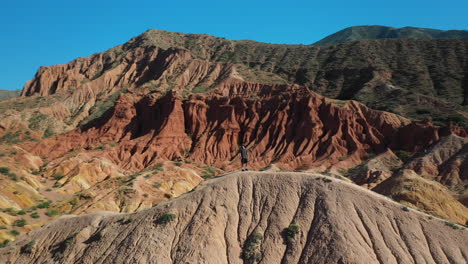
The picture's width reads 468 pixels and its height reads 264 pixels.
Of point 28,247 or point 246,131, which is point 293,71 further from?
point 28,247

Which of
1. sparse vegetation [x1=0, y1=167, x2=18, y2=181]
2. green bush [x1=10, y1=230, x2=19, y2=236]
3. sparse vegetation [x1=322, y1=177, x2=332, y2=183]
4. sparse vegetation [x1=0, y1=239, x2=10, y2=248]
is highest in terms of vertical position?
sparse vegetation [x1=322, y1=177, x2=332, y2=183]

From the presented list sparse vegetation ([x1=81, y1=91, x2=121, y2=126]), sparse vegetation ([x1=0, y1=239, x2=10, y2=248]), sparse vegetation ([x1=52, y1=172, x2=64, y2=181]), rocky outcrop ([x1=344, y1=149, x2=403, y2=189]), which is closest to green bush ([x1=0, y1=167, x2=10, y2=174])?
sparse vegetation ([x1=52, y1=172, x2=64, y2=181])

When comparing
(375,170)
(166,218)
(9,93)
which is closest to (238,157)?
(375,170)

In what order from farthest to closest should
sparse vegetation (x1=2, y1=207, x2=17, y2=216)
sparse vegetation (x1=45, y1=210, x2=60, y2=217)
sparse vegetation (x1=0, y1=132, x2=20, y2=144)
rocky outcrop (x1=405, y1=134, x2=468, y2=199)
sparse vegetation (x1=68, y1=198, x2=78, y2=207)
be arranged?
1. sparse vegetation (x1=0, y1=132, x2=20, y2=144)
2. rocky outcrop (x1=405, y1=134, x2=468, y2=199)
3. sparse vegetation (x1=68, y1=198, x2=78, y2=207)
4. sparse vegetation (x1=45, y1=210, x2=60, y2=217)
5. sparse vegetation (x1=2, y1=207, x2=17, y2=216)

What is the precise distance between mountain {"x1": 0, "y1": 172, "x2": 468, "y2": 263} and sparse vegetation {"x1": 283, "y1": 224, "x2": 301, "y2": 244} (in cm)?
5

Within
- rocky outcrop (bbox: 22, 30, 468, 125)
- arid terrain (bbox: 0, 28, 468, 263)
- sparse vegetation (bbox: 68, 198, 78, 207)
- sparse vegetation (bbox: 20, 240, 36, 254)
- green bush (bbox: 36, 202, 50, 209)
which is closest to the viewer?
arid terrain (bbox: 0, 28, 468, 263)

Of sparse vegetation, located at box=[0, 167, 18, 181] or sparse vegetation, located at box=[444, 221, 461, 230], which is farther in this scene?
sparse vegetation, located at box=[0, 167, 18, 181]

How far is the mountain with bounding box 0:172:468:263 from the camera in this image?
1533cm

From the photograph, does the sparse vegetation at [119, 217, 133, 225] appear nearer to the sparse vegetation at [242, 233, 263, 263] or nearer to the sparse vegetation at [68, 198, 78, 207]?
the sparse vegetation at [242, 233, 263, 263]

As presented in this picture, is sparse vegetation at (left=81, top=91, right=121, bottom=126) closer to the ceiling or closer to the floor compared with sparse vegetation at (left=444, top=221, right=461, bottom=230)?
closer to the ceiling

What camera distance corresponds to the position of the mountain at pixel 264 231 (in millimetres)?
15328

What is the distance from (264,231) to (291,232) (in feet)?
4.65

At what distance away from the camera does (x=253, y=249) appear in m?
16.2

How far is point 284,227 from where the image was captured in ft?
55.7
